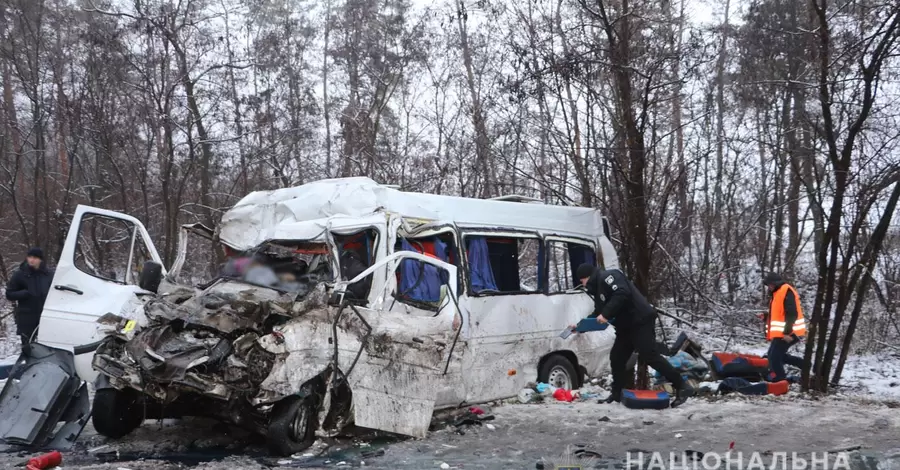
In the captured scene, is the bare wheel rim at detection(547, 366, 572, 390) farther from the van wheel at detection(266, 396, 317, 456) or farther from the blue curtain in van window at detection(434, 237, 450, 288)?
the van wheel at detection(266, 396, 317, 456)

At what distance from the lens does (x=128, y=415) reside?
6238mm

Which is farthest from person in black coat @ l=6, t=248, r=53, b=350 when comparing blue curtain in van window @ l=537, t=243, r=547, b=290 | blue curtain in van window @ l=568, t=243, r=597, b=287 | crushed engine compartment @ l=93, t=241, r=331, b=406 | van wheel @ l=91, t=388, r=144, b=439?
blue curtain in van window @ l=568, t=243, r=597, b=287

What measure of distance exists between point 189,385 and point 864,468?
466 centimetres

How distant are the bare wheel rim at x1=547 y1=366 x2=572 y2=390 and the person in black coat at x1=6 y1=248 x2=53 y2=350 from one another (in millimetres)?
5921

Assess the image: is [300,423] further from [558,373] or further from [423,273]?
[558,373]

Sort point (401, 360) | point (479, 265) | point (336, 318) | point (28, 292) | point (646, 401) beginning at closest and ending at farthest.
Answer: point (336, 318), point (401, 360), point (646, 401), point (479, 265), point (28, 292)

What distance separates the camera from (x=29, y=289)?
846 centimetres

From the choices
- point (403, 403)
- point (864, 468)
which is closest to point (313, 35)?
point (403, 403)

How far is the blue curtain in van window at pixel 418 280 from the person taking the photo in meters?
6.59

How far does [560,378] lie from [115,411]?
458 cm

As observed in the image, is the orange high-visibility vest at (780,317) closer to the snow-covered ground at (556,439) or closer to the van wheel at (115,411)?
the snow-covered ground at (556,439)

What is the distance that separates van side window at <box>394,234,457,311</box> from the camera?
257 inches

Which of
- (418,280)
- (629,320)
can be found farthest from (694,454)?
(418,280)

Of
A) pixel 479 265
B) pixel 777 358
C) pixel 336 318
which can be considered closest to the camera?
pixel 336 318
